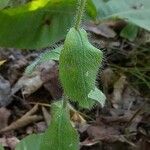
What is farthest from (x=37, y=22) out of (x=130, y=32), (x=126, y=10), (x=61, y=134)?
(x=61, y=134)

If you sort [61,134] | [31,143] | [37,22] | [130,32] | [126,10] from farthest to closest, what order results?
1. [130,32]
2. [126,10]
3. [37,22]
4. [31,143]
5. [61,134]

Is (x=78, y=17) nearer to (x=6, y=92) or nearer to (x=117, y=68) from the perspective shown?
(x=6, y=92)

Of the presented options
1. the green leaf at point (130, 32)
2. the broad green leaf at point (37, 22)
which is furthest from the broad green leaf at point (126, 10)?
the green leaf at point (130, 32)

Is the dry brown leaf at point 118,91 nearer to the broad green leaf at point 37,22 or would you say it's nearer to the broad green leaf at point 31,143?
the broad green leaf at point 37,22

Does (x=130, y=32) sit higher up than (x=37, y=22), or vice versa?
(x=37, y=22)

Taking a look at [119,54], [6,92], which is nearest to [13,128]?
[6,92]

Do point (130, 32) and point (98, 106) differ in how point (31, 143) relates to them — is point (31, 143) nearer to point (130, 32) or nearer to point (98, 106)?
point (98, 106)
